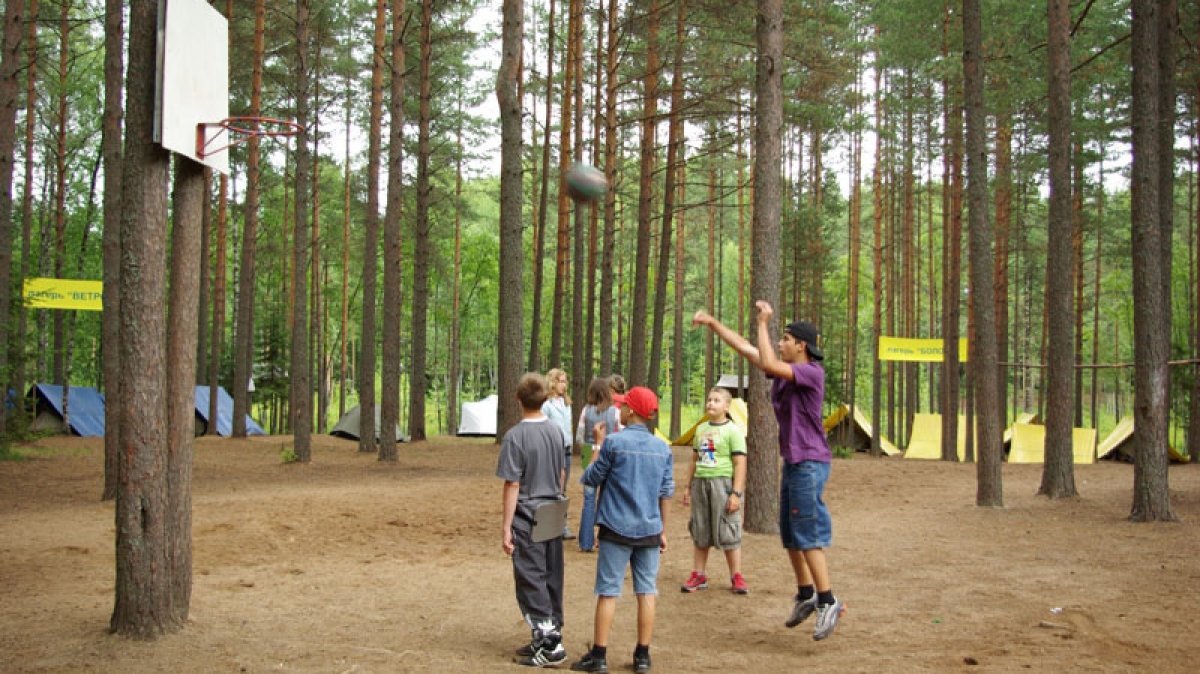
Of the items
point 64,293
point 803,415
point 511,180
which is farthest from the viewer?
point 64,293

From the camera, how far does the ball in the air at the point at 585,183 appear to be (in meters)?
8.91

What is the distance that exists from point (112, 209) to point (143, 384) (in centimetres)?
800

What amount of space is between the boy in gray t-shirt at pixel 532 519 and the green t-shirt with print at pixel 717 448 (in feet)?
7.42

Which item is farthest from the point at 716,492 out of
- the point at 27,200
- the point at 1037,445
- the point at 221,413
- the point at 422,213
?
the point at 221,413

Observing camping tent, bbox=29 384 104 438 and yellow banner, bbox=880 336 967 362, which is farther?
camping tent, bbox=29 384 104 438

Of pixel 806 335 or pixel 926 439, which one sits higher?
pixel 806 335

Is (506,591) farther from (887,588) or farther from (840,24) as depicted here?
(840,24)

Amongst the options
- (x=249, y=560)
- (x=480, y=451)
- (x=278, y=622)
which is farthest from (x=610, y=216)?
(x=278, y=622)

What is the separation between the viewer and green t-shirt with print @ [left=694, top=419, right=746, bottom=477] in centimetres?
735

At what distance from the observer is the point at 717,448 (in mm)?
7352

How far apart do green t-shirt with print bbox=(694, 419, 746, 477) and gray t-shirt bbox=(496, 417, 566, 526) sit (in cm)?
229

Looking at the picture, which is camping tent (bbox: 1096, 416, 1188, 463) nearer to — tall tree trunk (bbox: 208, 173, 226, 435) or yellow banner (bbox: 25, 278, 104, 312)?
tall tree trunk (bbox: 208, 173, 226, 435)

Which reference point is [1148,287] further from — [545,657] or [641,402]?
[545,657]

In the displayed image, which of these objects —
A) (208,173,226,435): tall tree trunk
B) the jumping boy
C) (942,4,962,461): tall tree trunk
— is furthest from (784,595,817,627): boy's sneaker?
(208,173,226,435): tall tree trunk
